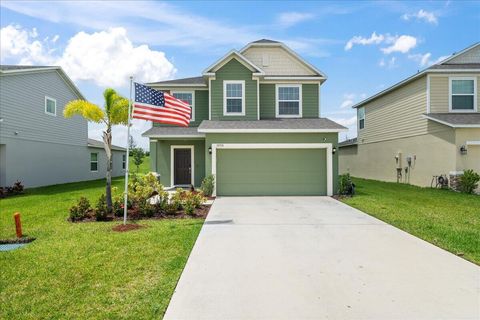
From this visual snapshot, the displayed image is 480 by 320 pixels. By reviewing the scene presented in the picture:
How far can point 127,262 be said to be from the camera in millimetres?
4957

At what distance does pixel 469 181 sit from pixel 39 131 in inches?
892

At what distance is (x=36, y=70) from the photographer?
16.8 meters

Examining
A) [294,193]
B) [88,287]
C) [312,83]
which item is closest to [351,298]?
[88,287]

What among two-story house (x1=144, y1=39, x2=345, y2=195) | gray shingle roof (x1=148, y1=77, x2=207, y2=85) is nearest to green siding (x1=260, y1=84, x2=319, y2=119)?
two-story house (x1=144, y1=39, x2=345, y2=195)

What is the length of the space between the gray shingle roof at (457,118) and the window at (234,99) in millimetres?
9523

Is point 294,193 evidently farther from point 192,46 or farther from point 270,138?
point 192,46

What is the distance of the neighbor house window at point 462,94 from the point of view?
15.4 metres

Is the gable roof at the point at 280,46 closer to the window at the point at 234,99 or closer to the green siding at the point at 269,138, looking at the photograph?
the window at the point at 234,99

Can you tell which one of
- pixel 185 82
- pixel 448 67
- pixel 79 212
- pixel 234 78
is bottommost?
pixel 79 212

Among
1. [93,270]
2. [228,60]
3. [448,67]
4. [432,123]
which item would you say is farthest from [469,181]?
[93,270]

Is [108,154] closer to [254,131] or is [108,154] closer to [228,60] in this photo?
[254,131]

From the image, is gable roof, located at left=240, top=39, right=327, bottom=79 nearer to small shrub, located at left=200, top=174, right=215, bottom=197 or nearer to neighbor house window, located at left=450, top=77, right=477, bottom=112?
neighbor house window, located at left=450, top=77, right=477, bottom=112

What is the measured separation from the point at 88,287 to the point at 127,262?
3.06 ft

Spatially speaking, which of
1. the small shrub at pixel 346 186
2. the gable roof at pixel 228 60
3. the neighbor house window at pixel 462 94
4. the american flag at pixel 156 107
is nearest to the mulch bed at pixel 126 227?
the american flag at pixel 156 107
